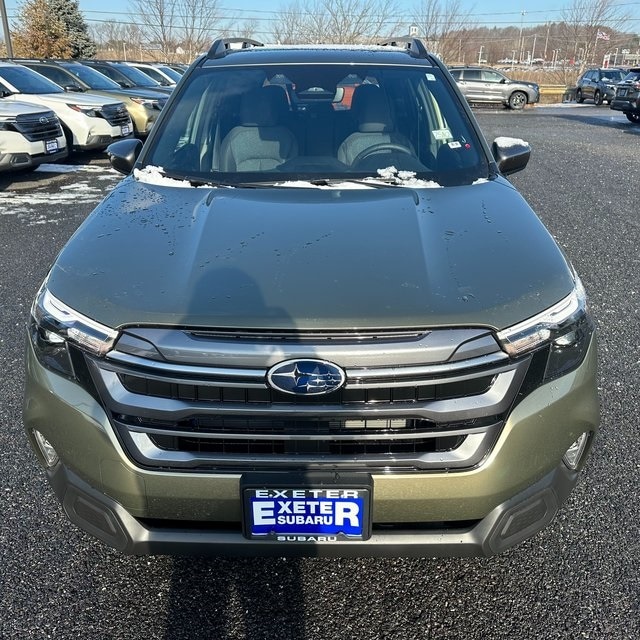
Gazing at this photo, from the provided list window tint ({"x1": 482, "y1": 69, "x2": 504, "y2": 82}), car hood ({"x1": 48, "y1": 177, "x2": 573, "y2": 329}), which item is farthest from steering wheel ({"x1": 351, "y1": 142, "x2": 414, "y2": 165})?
window tint ({"x1": 482, "y1": 69, "x2": 504, "y2": 82})

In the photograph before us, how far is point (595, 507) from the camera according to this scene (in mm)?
2658

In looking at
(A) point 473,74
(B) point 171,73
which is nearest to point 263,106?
(B) point 171,73

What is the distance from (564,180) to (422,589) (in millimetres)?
8952

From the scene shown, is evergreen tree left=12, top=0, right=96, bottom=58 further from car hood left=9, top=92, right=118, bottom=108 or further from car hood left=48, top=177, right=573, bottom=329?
car hood left=48, top=177, right=573, bottom=329

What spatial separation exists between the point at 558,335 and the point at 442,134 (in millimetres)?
1665

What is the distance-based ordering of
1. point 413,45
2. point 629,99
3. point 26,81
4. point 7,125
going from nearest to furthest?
point 413,45 < point 7,125 < point 26,81 < point 629,99

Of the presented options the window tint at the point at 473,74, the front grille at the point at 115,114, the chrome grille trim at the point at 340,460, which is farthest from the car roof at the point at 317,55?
the window tint at the point at 473,74

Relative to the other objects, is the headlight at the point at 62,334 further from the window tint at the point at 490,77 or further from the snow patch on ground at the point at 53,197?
the window tint at the point at 490,77

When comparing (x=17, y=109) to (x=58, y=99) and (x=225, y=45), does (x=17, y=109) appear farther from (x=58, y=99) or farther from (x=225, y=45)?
(x=225, y=45)

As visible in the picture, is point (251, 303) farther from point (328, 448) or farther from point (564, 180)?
point (564, 180)

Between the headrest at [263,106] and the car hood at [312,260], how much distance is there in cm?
70

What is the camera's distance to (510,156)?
3.29 m

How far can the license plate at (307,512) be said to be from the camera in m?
1.80

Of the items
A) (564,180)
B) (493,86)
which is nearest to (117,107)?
(564,180)
